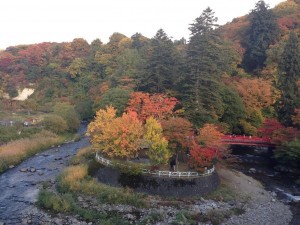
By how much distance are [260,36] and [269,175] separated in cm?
3574

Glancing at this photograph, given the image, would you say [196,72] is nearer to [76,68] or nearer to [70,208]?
[70,208]

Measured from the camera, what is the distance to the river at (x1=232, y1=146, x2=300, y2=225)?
32.7 metres

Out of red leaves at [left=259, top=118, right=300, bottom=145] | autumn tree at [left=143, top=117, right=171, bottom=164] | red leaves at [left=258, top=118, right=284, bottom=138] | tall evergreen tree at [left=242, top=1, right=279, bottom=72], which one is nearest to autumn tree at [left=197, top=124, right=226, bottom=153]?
autumn tree at [left=143, top=117, right=171, bottom=164]

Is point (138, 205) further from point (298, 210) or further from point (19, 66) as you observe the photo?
point (19, 66)

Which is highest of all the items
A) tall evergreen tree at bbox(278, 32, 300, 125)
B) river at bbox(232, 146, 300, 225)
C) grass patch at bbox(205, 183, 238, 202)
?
tall evergreen tree at bbox(278, 32, 300, 125)

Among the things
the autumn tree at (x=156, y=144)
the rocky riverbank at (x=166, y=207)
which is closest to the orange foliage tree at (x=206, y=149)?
the autumn tree at (x=156, y=144)

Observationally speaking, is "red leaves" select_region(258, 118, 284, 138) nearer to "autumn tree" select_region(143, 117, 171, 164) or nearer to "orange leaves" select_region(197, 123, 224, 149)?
"orange leaves" select_region(197, 123, 224, 149)

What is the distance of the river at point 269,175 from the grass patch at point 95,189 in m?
13.0

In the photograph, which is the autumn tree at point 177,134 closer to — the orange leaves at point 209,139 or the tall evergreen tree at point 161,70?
the orange leaves at point 209,139

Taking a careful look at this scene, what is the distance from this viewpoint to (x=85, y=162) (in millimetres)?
37656

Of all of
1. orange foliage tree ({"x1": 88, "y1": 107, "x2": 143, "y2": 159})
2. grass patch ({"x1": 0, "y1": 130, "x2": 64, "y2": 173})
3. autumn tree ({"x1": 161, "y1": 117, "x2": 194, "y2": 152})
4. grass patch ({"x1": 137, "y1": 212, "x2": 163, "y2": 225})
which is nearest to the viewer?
grass patch ({"x1": 137, "y1": 212, "x2": 163, "y2": 225})

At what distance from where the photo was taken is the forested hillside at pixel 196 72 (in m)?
44.1

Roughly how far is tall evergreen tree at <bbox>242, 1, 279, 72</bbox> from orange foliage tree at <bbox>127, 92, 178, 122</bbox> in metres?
31.5

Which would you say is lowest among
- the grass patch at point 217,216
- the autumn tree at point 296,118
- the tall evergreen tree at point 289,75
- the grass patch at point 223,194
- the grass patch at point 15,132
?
the grass patch at point 217,216
